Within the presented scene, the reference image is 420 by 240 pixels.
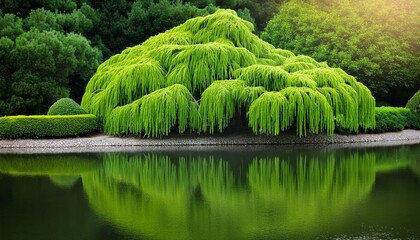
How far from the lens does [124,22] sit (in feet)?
118

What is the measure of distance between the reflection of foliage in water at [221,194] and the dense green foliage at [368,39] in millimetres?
15586

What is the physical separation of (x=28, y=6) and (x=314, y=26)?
17.1m

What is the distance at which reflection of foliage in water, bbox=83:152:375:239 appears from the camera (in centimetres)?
797

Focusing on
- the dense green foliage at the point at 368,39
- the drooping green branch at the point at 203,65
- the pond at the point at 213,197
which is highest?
the dense green foliage at the point at 368,39

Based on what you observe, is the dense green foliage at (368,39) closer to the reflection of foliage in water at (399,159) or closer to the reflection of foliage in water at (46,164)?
the reflection of foliage in water at (399,159)

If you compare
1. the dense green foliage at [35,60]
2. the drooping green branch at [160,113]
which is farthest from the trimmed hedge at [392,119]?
the dense green foliage at [35,60]

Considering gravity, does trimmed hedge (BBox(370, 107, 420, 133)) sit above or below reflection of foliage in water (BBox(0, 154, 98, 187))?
above

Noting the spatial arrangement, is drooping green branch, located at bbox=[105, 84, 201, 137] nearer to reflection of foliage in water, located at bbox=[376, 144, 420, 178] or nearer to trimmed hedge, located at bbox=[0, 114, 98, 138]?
trimmed hedge, located at bbox=[0, 114, 98, 138]

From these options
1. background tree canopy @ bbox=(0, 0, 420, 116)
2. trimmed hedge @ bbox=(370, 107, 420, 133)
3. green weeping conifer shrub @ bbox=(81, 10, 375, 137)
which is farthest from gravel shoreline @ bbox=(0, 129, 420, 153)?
background tree canopy @ bbox=(0, 0, 420, 116)

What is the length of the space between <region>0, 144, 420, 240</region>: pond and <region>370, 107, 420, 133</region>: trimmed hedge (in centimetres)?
645

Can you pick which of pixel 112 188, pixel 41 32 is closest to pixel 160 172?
pixel 112 188

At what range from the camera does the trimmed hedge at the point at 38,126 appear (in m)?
21.4

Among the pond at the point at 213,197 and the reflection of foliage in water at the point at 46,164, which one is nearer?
the pond at the point at 213,197

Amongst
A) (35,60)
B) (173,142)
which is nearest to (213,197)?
(173,142)
